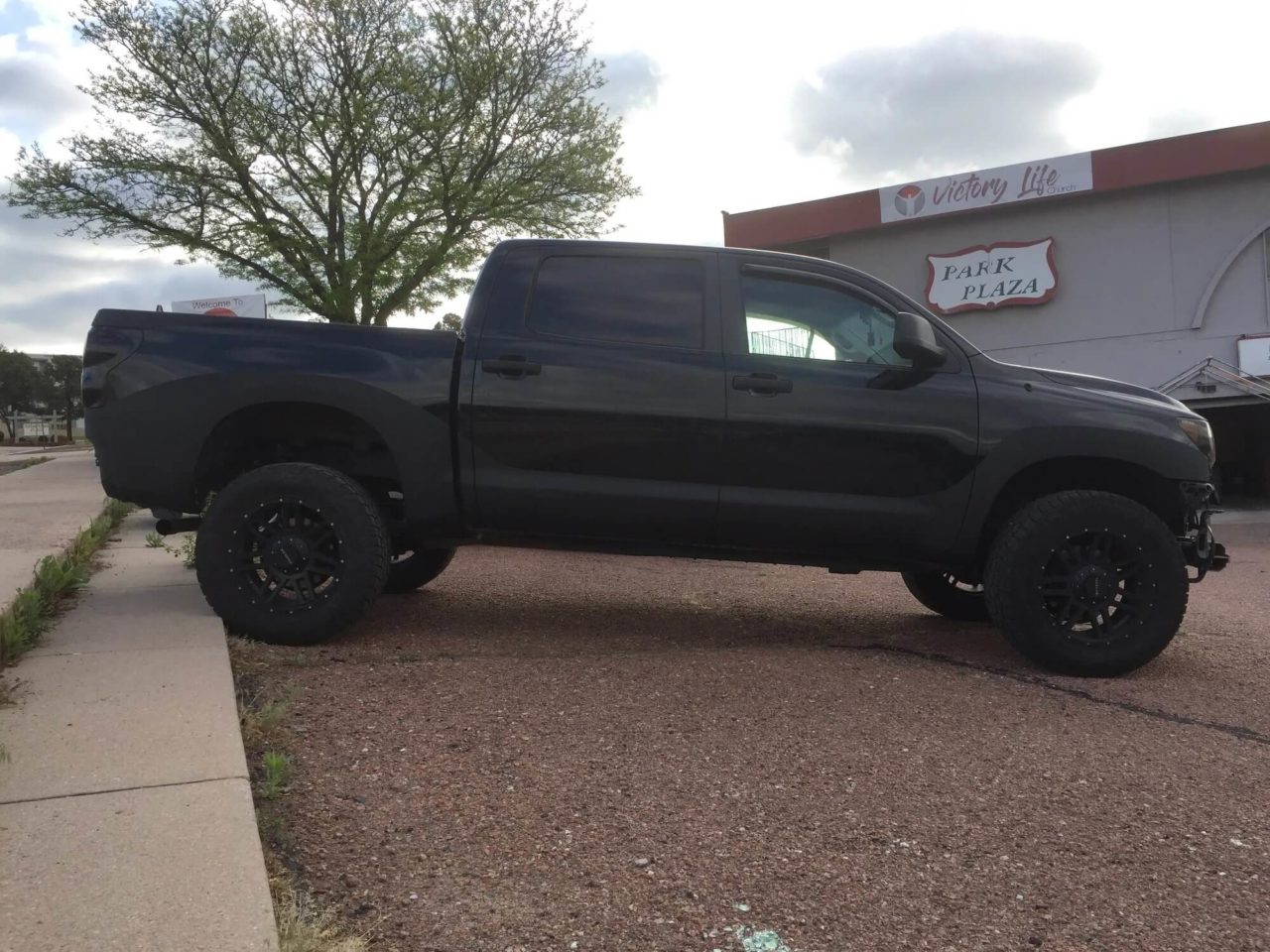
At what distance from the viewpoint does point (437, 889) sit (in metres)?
2.44

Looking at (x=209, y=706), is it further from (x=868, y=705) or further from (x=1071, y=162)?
(x=1071, y=162)

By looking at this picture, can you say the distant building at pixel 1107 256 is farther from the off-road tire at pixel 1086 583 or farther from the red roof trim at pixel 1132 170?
the off-road tire at pixel 1086 583

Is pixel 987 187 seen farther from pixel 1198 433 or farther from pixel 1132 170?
pixel 1198 433

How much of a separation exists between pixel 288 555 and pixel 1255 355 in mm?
17582

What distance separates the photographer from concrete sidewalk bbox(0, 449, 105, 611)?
6047mm

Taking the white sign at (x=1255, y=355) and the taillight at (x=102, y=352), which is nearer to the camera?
the taillight at (x=102, y=352)

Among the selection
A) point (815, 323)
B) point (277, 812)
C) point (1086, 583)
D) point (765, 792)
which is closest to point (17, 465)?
point (815, 323)

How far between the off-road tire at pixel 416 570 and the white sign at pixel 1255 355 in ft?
52.5

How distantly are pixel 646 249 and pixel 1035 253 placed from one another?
52.0 feet

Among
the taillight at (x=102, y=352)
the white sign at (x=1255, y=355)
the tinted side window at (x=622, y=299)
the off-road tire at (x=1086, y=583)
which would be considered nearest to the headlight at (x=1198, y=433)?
the off-road tire at (x=1086, y=583)

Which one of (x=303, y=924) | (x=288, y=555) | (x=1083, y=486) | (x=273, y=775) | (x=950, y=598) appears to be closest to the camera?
(x=303, y=924)

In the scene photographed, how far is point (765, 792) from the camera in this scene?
306cm

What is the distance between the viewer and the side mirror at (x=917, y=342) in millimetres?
4527

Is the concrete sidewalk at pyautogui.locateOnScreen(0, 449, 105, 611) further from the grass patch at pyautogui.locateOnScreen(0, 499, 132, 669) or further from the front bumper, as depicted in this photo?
the front bumper
